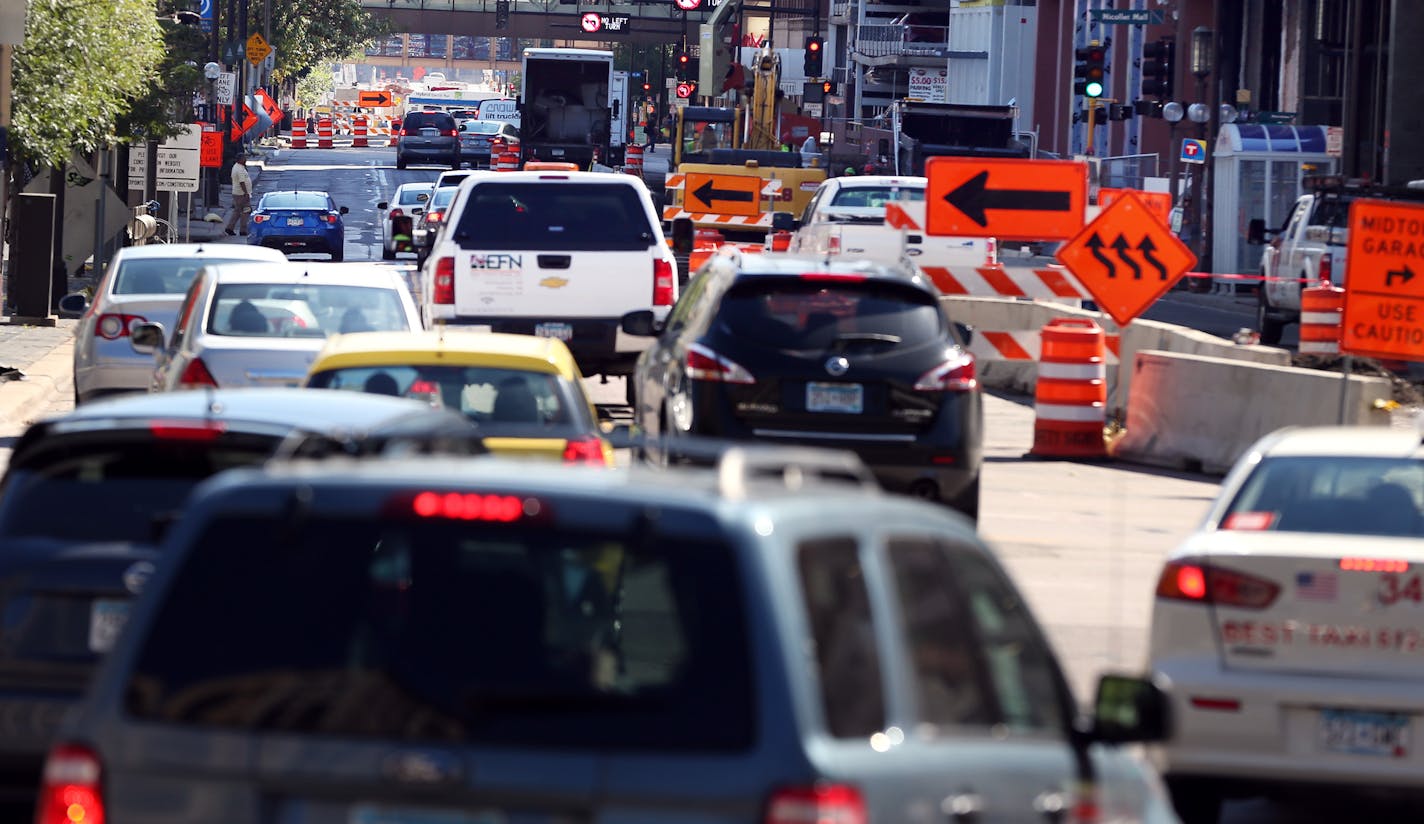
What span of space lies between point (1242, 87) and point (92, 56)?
4079 centimetres

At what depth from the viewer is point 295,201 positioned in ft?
158

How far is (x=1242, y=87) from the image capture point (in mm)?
62219

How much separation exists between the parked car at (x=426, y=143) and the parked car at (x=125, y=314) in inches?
2616

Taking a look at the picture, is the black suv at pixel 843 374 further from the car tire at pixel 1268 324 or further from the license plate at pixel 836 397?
the car tire at pixel 1268 324

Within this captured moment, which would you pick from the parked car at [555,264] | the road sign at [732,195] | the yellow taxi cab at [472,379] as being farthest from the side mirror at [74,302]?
the road sign at [732,195]

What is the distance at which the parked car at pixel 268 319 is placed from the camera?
1454cm

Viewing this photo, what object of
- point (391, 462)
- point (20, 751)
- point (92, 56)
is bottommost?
point (20, 751)

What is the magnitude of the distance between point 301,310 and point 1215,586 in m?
8.73

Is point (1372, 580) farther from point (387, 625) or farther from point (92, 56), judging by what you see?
point (92, 56)

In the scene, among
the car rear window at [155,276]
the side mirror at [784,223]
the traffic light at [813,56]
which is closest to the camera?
the car rear window at [155,276]

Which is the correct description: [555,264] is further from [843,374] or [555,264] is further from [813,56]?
[813,56]

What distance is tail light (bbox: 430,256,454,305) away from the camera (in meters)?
20.8

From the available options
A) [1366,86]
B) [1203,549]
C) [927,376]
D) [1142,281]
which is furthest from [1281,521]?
[1366,86]

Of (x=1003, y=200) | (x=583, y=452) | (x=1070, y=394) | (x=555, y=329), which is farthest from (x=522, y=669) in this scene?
(x=1003, y=200)
